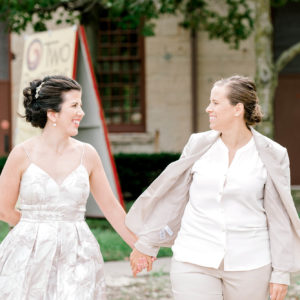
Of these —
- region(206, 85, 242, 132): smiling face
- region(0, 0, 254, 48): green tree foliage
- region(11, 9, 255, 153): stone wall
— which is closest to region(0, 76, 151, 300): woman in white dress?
region(206, 85, 242, 132): smiling face

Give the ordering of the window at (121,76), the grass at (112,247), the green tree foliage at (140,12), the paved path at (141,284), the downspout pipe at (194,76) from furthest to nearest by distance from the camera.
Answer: the window at (121,76)
the downspout pipe at (194,76)
the green tree foliage at (140,12)
the grass at (112,247)
the paved path at (141,284)

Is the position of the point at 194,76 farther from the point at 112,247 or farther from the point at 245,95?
the point at 245,95

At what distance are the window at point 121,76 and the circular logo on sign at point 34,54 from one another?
4.92 metres

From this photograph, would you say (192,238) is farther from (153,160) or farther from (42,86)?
(153,160)

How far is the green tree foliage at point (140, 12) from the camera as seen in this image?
34.8 feet

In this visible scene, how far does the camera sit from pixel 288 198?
3393mm

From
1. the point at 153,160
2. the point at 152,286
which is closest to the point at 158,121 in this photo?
the point at 153,160

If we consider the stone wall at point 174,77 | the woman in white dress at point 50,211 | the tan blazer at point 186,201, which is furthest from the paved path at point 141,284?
the stone wall at point 174,77

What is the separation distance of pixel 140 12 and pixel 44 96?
736cm

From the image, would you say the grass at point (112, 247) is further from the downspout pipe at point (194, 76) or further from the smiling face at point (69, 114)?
the downspout pipe at point (194, 76)

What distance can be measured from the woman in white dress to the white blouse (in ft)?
1.81

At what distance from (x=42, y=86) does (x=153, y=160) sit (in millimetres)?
9731

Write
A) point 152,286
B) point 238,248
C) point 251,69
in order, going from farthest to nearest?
1. point 251,69
2. point 152,286
3. point 238,248

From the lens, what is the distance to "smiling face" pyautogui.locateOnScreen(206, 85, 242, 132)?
137 inches
